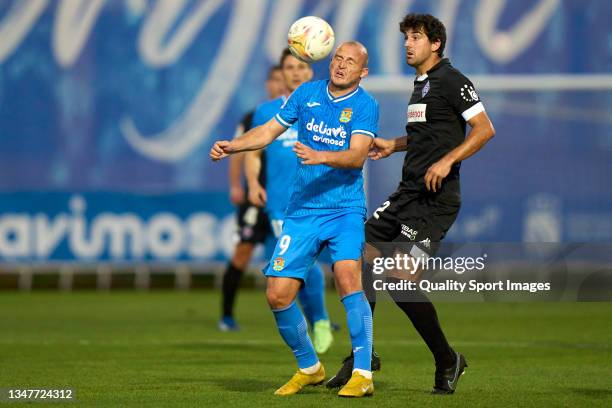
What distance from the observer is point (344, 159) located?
25.2ft

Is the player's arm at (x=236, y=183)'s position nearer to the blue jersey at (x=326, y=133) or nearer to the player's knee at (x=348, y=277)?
the blue jersey at (x=326, y=133)

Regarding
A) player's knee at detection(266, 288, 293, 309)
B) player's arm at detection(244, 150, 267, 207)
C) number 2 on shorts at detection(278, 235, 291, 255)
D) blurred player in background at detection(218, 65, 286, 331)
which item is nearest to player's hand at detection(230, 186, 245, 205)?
blurred player in background at detection(218, 65, 286, 331)

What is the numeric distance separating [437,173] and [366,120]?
551 millimetres

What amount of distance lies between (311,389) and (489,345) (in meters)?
3.62

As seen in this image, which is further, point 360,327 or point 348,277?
point 348,277

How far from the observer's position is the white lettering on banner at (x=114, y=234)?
18969 mm

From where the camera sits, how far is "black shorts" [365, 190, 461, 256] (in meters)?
Result: 8.20

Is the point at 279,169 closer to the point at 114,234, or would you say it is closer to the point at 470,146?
the point at 470,146

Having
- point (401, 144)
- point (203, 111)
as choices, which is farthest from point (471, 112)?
point (203, 111)

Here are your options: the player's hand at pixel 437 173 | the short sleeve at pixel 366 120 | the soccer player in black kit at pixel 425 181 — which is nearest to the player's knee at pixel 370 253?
the soccer player in black kit at pixel 425 181

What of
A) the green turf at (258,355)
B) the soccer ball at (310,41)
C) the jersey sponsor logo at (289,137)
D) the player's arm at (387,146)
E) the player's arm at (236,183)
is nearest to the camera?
the green turf at (258,355)

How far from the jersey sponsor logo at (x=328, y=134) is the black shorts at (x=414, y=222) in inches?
26.1

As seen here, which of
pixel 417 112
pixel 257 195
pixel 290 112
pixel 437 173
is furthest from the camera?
pixel 257 195

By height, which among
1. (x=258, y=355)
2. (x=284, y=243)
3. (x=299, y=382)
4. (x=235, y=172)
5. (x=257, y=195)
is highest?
(x=284, y=243)
